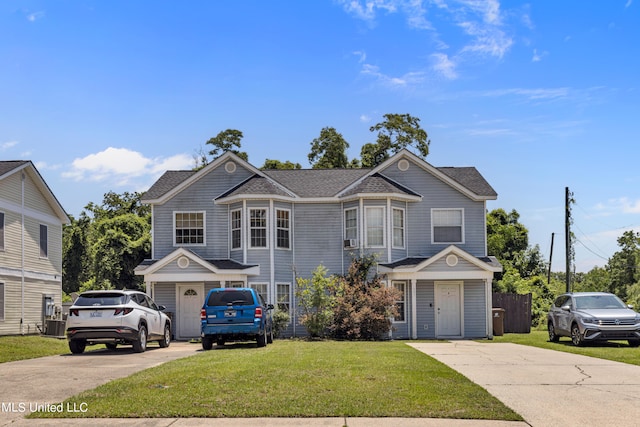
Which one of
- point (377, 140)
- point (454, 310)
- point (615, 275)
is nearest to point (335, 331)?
point (454, 310)

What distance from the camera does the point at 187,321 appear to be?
30.9 m

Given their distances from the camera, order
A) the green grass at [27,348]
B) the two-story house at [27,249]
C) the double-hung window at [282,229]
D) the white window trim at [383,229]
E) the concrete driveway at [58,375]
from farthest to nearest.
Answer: the double-hung window at [282,229] < the white window trim at [383,229] < the two-story house at [27,249] < the green grass at [27,348] < the concrete driveway at [58,375]

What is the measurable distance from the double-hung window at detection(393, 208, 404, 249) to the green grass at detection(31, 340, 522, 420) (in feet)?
54.4

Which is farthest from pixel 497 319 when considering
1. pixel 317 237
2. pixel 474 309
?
pixel 317 237

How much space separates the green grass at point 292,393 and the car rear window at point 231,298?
20.5 feet

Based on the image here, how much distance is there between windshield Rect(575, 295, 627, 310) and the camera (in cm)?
2366

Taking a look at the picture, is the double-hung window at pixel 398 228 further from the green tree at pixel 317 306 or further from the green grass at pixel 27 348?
the green grass at pixel 27 348

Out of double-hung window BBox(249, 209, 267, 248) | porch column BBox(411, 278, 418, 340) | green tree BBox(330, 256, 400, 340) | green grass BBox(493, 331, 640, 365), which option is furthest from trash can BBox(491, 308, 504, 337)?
double-hung window BBox(249, 209, 267, 248)

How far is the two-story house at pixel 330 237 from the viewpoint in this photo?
29906mm

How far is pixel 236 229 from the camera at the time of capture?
31062 mm

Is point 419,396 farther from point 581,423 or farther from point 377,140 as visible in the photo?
point 377,140

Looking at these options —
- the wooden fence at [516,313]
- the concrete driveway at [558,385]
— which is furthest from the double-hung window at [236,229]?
the concrete driveway at [558,385]

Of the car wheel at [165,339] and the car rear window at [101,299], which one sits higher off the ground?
the car rear window at [101,299]
